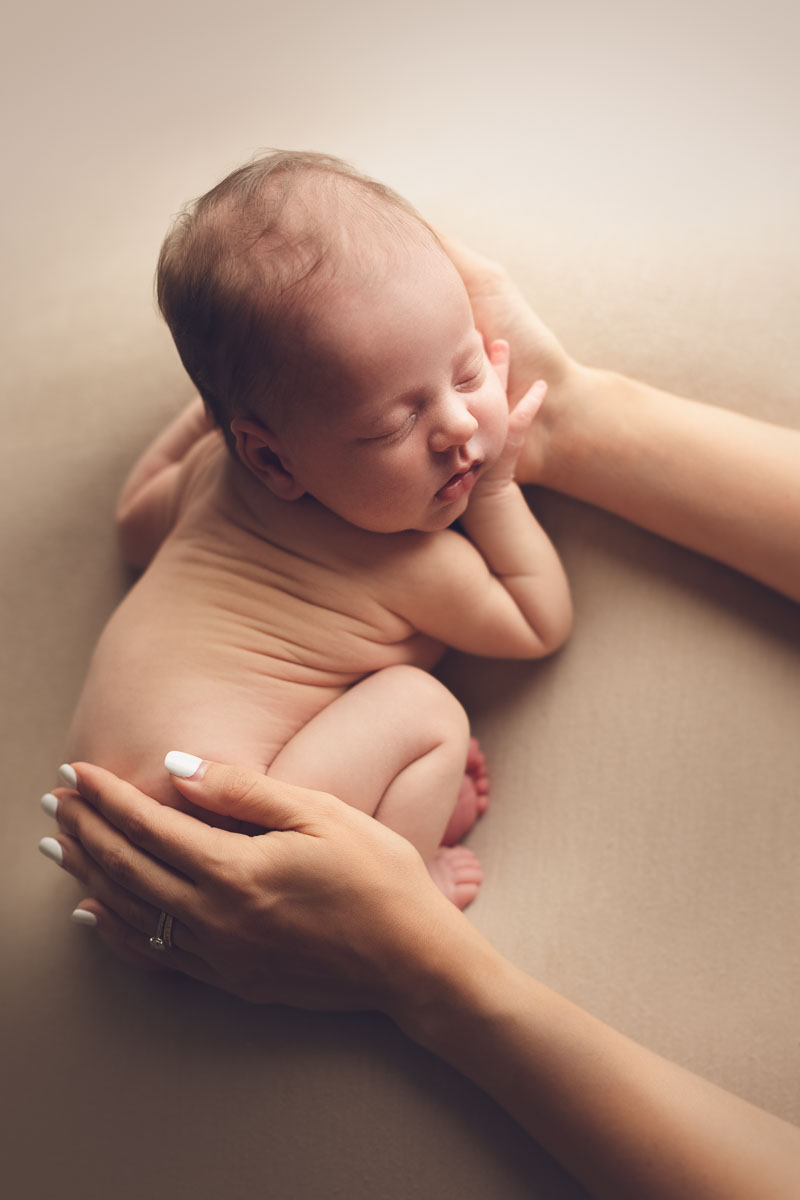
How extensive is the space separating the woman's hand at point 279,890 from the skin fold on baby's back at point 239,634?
0.08 meters

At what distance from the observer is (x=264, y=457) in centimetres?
107

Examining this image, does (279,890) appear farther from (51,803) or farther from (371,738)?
(51,803)

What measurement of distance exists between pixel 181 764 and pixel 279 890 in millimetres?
168

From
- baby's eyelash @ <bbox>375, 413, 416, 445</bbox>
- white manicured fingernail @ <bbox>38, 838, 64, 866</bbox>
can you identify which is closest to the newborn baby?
baby's eyelash @ <bbox>375, 413, 416, 445</bbox>

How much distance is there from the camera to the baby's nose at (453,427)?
3.22 ft

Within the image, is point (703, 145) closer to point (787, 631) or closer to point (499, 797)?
point (787, 631)

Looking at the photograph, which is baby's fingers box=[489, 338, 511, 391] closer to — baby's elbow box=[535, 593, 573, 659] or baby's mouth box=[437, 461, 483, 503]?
baby's mouth box=[437, 461, 483, 503]

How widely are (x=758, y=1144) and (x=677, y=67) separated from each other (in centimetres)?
132

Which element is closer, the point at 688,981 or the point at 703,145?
the point at 688,981

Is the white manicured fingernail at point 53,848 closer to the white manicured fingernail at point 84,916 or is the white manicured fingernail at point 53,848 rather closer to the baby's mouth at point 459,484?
the white manicured fingernail at point 84,916

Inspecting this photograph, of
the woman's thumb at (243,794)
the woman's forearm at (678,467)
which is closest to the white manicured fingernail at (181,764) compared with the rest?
the woman's thumb at (243,794)

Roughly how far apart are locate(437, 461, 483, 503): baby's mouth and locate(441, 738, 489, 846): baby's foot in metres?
0.32

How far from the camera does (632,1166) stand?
0.86m

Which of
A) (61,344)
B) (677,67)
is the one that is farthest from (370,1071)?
(677,67)
